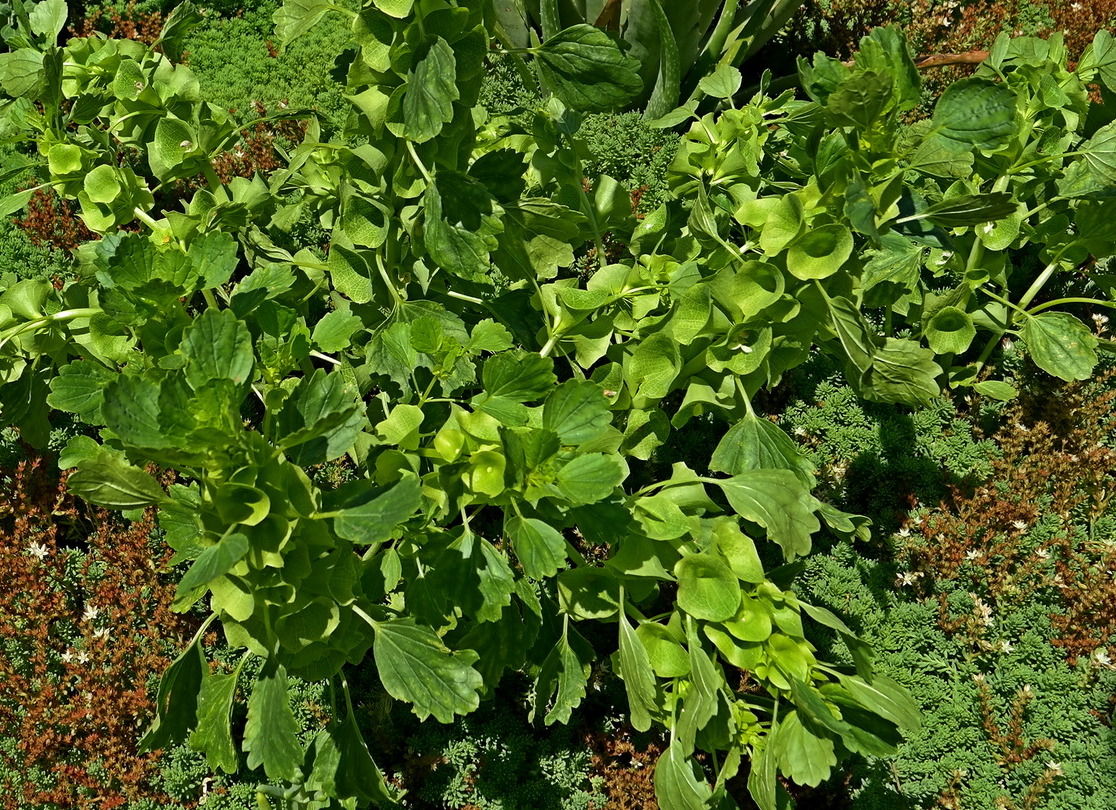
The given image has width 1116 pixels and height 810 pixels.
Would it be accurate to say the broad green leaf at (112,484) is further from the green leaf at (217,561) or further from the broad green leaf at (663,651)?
the broad green leaf at (663,651)

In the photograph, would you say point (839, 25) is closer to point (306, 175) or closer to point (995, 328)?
point (995, 328)

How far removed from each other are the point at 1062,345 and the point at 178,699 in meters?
2.11

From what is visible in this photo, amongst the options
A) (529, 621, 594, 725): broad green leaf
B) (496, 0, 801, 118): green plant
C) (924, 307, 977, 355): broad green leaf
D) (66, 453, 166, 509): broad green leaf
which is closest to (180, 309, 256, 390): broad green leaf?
(66, 453, 166, 509): broad green leaf

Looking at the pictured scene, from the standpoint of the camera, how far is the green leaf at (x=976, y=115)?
4.94 feet

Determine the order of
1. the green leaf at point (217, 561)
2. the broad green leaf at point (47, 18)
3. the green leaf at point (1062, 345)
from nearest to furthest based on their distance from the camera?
the green leaf at point (217, 561)
the broad green leaf at point (47, 18)
the green leaf at point (1062, 345)

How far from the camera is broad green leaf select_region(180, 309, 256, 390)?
48.6 inches

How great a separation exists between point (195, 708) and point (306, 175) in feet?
4.01

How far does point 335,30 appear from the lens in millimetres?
3510

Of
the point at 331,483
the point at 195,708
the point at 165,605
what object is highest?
the point at 195,708

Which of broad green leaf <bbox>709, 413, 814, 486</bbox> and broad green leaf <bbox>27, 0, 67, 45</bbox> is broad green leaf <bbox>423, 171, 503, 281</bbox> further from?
broad green leaf <bbox>27, 0, 67, 45</bbox>

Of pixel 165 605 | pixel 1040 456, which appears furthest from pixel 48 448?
pixel 1040 456

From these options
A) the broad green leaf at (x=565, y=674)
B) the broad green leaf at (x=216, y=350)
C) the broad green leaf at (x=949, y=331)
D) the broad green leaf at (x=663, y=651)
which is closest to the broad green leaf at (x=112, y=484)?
the broad green leaf at (x=216, y=350)

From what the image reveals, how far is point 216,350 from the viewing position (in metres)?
1.25

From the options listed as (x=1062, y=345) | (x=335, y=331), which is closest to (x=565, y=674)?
(x=335, y=331)
